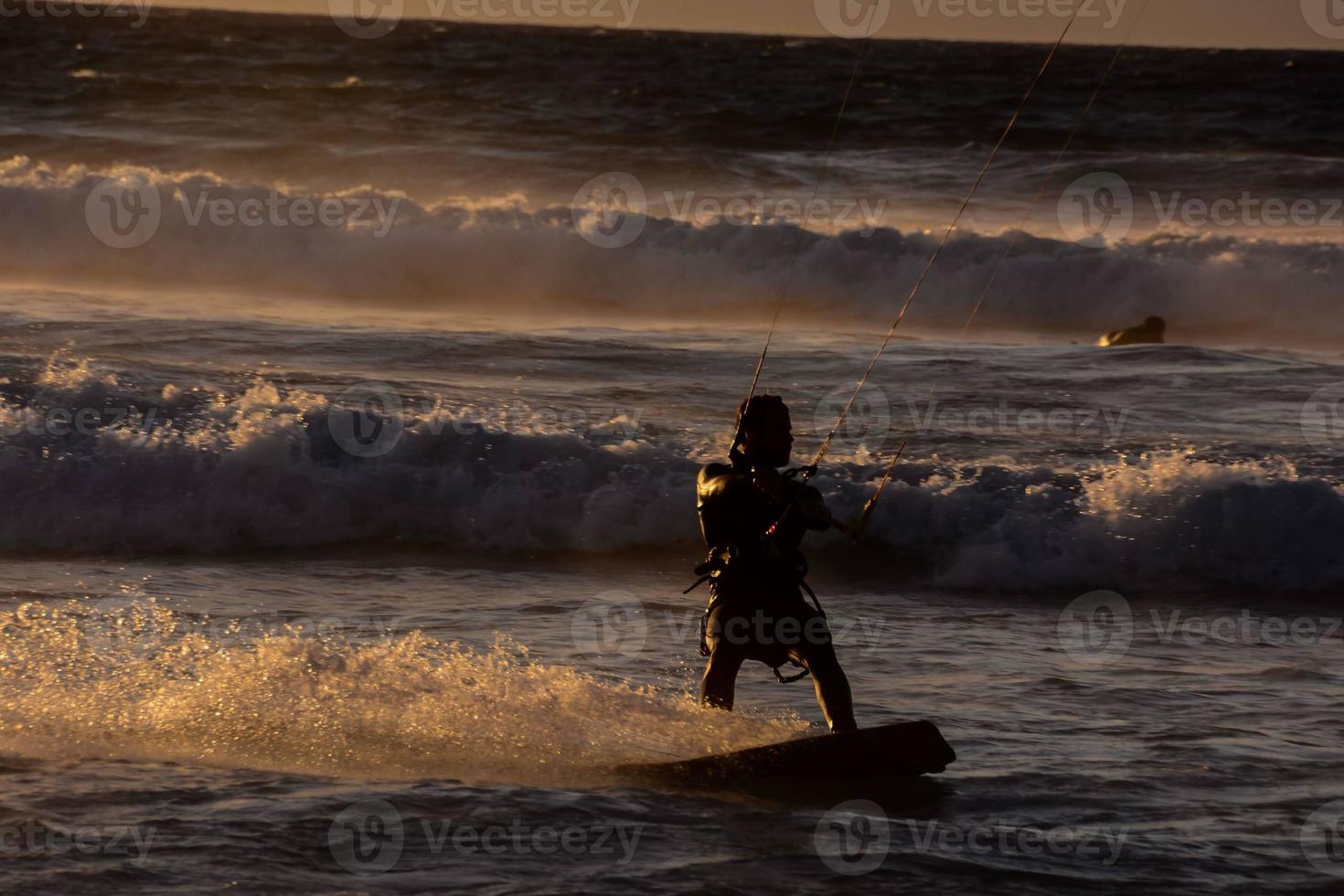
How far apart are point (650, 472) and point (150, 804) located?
7.45 m

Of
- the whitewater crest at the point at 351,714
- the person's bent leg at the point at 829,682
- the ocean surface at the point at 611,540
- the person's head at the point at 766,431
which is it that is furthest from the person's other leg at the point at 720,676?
the person's head at the point at 766,431

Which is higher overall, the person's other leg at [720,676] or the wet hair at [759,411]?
the wet hair at [759,411]

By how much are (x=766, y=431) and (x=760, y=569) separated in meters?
0.58

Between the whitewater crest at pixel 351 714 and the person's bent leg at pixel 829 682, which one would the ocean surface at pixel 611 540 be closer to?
the whitewater crest at pixel 351 714

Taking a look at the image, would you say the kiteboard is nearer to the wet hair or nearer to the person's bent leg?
the person's bent leg

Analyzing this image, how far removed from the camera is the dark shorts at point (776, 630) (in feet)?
21.7

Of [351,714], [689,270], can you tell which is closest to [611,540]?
[351,714]

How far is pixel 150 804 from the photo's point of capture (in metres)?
6.29

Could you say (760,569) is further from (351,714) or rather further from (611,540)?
(611,540)

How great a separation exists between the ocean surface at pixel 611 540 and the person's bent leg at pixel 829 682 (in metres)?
0.35

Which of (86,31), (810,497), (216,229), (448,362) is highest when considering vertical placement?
(86,31)

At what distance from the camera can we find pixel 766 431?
6.48m

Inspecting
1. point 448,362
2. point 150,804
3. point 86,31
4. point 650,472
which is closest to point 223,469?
point 650,472

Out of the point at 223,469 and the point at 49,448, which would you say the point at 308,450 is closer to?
the point at 223,469
